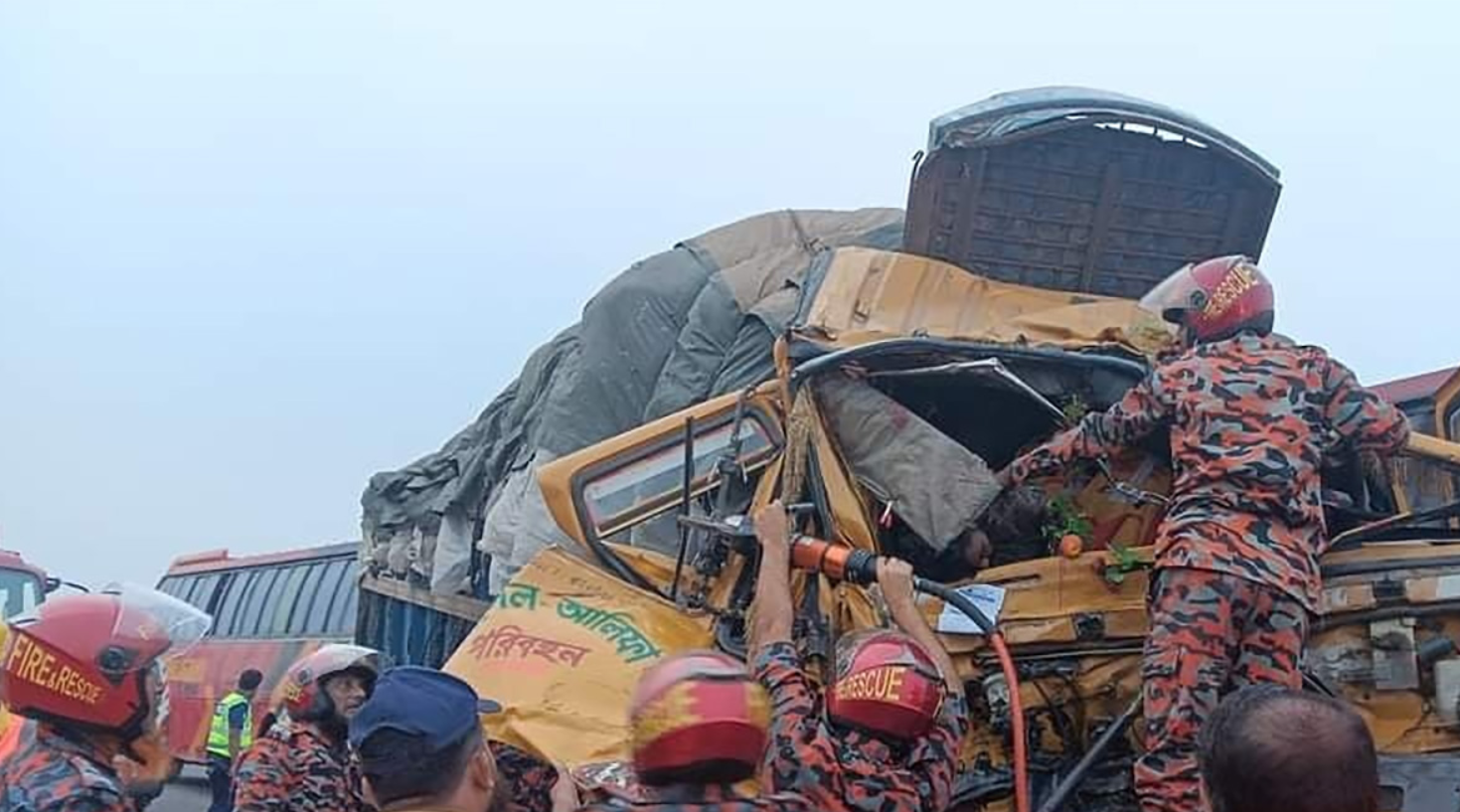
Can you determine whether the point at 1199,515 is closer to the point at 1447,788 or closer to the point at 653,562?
the point at 1447,788

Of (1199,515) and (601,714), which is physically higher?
(1199,515)

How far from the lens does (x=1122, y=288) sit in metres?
6.16

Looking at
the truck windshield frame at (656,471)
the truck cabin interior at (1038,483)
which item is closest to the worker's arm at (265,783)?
the truck windshield frame at (656,471)

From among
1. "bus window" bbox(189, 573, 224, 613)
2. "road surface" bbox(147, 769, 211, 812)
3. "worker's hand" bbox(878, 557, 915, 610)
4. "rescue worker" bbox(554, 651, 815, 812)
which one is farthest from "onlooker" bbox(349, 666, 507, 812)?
"bus window" bbox(189, 573, 224, 613)

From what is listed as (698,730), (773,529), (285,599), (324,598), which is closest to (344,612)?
(324,598)

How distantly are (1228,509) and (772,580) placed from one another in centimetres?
131

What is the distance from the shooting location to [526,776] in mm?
4328

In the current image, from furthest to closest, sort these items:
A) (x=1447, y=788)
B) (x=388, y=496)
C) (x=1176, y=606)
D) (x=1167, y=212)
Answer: (x=388, y=496), (x=1167, y=212), (x=1176, y=606), (x=1447, y=788)

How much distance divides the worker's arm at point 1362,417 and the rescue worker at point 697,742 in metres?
2.60

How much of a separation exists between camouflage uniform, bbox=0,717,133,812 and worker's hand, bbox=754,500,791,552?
2.12 m

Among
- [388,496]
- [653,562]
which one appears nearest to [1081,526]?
[653,562]

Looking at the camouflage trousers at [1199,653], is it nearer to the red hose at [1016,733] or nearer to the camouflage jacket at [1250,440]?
the camouflage jacket at [1250,440]

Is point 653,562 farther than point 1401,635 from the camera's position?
Yes

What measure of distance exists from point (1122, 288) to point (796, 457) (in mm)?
1880
